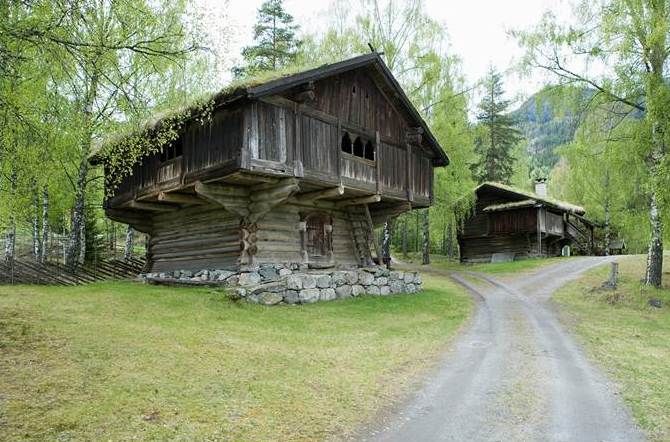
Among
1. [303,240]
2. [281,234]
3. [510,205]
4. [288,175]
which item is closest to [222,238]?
[281,234]

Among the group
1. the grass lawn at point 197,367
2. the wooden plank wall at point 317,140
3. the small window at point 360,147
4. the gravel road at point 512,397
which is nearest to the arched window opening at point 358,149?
the small window at point 360,147

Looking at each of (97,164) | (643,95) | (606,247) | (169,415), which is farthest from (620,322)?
(606,247)

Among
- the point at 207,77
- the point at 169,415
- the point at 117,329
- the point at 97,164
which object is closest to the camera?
the point at 169,415

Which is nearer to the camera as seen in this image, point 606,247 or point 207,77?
point 207,77

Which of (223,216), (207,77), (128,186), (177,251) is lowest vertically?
(177,251)

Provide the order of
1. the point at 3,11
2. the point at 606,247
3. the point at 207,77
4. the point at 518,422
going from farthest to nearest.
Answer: the point at 606,247
the point at 207,77
the point at 3,11
the point at 518,422

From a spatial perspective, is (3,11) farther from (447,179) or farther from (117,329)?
(447,179)

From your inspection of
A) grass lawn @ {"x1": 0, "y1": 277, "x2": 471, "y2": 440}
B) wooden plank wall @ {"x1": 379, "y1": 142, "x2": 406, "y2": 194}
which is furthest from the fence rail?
wooden plank wall @ {"x1": 379, "y1": 142, "x2": 406, "y2": 194}

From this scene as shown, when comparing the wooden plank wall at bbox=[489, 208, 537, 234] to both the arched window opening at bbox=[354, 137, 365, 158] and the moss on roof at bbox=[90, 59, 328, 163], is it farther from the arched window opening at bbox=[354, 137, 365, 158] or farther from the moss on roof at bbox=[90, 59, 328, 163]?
the moss on roof at bbox=[90, 59, 328, 163]

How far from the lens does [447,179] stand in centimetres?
2934

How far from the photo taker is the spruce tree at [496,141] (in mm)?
42406

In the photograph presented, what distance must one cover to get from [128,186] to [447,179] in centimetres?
1833

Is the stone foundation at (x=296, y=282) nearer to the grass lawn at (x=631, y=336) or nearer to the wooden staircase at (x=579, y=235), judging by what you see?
the grass lawn at (x=631, y=336)

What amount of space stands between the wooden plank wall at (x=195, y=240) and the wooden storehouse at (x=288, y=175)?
0.04 m
